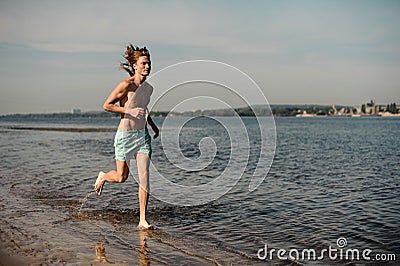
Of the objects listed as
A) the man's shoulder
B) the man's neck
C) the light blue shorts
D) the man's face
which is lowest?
the light blue shorts

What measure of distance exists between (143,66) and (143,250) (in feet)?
10.0

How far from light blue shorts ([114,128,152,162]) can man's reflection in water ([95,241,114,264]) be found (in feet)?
5.20

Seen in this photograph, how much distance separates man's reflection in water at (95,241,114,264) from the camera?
5852 millimetres

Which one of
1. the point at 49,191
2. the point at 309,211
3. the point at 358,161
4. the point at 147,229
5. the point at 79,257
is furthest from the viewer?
the point at 358,161

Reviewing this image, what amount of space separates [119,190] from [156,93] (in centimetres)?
498

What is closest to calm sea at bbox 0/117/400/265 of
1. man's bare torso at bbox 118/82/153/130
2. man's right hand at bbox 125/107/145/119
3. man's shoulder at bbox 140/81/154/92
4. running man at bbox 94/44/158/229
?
running man at bbox 94/44/158/229

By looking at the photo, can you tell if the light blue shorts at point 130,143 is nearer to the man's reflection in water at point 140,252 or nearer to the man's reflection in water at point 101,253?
the man's reflection in water at point 140,252

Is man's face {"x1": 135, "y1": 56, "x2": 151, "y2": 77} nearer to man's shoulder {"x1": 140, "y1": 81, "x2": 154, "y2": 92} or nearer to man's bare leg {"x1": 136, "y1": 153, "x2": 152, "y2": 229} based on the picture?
man's shoulder {"x1": 140, "y1": 81, "x2": 154, "y2": 92}

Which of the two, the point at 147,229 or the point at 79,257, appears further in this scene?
the point at 147,229

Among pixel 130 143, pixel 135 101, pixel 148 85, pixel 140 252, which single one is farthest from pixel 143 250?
pixel 148 85

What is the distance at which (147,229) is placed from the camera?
7777 millimetres

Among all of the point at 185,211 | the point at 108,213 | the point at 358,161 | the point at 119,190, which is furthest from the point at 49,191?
the point at 358,161

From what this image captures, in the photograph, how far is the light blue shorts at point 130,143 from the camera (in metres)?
7.54

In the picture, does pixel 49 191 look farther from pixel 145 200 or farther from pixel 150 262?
pixel 150 262
